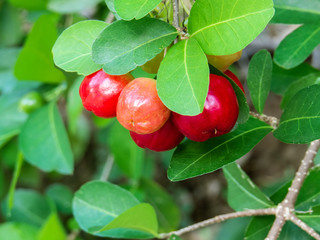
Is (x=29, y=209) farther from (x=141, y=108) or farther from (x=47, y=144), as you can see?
(x=141, y=108)

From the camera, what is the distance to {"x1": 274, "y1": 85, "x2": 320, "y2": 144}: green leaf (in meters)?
0.83

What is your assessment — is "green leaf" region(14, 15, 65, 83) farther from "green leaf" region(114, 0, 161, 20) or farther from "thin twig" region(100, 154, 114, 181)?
"green leaf" region(114, 0, 161, 20)

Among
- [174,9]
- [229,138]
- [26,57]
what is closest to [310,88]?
[229,138]

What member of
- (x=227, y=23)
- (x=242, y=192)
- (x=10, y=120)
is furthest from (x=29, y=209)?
(x=227, y=23)

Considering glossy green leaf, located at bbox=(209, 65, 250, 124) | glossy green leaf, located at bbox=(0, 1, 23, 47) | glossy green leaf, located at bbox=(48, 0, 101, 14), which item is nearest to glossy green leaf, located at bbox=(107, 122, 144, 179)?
glossy green leaf, located at bbox=(48, 0, 101, 14)

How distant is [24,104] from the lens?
1.62 metres

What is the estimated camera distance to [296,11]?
3.84ft

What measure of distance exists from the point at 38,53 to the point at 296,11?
861 mm

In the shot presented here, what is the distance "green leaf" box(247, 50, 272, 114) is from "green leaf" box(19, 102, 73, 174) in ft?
2.46

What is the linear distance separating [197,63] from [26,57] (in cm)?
93

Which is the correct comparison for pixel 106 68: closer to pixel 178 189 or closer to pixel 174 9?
pixel 174 9

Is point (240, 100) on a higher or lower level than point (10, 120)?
higher

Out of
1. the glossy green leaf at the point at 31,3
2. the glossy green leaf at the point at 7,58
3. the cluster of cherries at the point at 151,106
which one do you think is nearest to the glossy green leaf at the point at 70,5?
the glossy green leaf at the point at 31,3

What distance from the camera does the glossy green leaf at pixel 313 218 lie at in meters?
1.01
